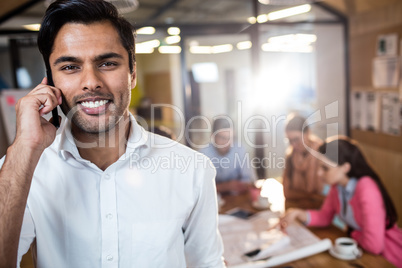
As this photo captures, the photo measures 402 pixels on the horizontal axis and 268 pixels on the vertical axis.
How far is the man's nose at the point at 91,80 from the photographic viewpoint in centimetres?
102

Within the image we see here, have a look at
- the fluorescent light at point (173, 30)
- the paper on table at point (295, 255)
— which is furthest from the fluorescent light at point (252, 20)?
the paper on table at point (295, 255)

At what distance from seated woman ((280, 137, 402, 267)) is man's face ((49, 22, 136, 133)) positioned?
1.26m

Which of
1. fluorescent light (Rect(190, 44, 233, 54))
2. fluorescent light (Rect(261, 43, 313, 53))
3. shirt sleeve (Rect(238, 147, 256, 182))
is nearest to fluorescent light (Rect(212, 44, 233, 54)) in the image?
fluorescent light (Rect(190, 44, 233, 54))

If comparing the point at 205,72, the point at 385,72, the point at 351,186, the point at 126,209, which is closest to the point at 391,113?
the point at 385,72

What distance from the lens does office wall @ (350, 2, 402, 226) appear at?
346cm

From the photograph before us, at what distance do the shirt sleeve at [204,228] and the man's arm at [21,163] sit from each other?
500mm

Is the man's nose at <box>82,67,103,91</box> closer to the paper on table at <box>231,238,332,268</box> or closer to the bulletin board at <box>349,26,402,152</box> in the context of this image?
the paper on table at <box>231,238,332,268</box>

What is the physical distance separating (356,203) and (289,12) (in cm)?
299

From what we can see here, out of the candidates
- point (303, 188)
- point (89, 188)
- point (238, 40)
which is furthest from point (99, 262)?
point (238, 40)

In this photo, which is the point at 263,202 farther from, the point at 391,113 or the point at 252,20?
the point at 252,20

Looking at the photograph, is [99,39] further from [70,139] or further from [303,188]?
[303,188]

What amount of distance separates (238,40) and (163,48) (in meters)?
0.96

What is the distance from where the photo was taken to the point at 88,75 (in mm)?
1029

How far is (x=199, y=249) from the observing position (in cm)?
119
